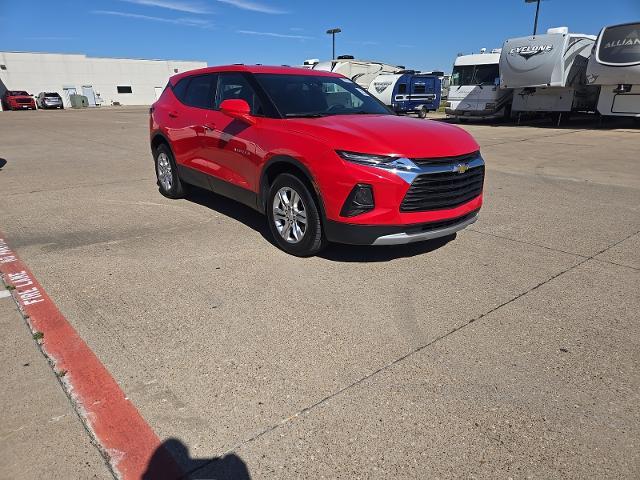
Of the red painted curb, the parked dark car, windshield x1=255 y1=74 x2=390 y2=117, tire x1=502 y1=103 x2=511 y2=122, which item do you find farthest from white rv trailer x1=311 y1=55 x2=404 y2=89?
the parked dark car

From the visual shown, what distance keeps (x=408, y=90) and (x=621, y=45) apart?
9734 mm

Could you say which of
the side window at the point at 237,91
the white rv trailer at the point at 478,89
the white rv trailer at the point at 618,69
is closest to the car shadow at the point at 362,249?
the side window at the point at 237,91

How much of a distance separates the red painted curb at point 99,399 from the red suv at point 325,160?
2.02m

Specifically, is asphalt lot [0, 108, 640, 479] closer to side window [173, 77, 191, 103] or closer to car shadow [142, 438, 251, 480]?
car shadow [142, 438, 251, 480]

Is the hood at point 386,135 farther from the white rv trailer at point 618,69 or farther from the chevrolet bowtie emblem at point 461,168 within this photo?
the white rv trailer at point 618,69

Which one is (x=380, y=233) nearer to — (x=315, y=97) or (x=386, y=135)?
(x=386, y=135)

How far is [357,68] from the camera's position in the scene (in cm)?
2638

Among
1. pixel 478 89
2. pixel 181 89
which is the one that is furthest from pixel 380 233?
pixel 478 89

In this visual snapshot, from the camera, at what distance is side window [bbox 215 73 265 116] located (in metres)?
4.53

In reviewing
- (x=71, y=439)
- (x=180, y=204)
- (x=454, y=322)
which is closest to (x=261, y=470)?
(x=71, y=439)

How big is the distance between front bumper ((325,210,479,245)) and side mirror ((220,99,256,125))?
54.6 inches

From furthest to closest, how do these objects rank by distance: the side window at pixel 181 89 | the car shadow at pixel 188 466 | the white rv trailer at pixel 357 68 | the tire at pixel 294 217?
1. the white rv trailer at pixel 357 68
2. the side window at pixel 181 89
3. the tire at pixel 294 217
4. the car shadow at pixel 188 466

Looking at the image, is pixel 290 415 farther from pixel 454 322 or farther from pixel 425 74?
pixel 425 74

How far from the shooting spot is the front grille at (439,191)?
367 centimetres
